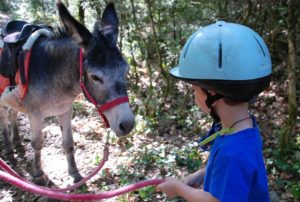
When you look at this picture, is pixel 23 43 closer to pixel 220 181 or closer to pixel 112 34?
pixel 112 34

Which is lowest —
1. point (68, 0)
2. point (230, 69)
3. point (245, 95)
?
point (245, 95)

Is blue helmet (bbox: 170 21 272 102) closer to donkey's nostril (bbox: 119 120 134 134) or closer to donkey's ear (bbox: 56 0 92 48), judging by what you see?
donkey's nostril (bbox: 119 120 134 134)

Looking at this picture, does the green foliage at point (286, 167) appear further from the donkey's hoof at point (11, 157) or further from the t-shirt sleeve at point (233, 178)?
the donkey's hoof at point (11, 157)

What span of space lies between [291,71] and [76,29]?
2.63 m

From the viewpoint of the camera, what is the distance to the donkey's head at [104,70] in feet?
11.4

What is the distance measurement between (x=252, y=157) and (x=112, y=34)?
2.40m

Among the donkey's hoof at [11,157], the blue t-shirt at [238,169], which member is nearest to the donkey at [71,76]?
the donkey's hoof at [11,157]

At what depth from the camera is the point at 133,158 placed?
5.06 metres

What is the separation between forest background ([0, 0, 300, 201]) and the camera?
15.0ft

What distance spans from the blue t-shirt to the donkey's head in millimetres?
1756

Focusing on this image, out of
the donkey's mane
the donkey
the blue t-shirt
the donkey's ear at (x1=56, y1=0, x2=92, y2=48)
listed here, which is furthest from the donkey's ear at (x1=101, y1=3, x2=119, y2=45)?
the blue t-shirt

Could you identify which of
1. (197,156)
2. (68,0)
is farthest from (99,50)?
(68,0)

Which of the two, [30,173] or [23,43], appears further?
[30,173]

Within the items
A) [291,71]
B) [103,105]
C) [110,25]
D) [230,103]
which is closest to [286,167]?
[291,71]
